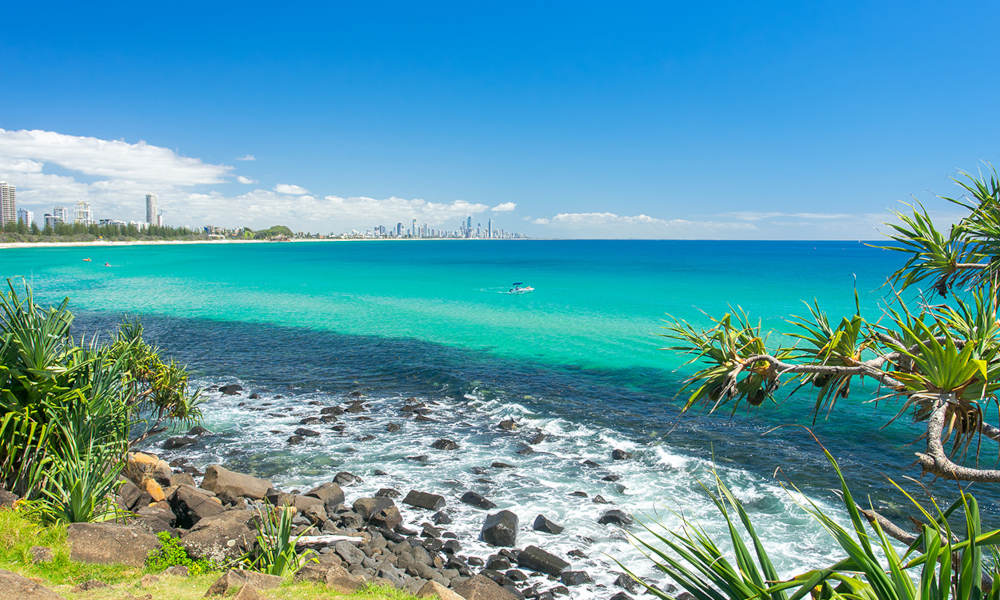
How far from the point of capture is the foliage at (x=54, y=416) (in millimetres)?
8492

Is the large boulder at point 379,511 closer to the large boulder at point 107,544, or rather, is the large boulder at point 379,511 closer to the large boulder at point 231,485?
the large boulder at point 231,485

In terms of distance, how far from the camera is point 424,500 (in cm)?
1348

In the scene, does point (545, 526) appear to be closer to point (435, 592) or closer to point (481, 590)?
point (481, 590)

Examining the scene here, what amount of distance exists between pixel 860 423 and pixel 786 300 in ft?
144

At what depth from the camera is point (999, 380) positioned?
459 cm

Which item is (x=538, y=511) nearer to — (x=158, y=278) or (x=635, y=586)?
(x=635, y=586)

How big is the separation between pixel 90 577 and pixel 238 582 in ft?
7.05

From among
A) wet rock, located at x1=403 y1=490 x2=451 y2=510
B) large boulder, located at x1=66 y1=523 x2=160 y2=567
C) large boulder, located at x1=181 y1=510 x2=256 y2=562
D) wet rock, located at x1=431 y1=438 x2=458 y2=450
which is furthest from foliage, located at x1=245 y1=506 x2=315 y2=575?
wet rock, located at x1=431 y1=438 x2=458 y2=450

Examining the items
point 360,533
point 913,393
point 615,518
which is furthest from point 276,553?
point 913,393

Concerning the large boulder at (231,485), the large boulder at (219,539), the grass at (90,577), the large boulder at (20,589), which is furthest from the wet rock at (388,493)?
the large boulder at (20,589)

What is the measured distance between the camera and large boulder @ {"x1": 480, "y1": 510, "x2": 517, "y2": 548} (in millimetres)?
11719

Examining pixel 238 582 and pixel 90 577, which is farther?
pixel 90 577

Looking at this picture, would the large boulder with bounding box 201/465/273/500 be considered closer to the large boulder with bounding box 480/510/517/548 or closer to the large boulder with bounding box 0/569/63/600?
the large boulder with bounding box 480/510/517/548

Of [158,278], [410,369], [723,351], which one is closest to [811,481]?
[723,351]
